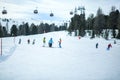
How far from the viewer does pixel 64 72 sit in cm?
1028

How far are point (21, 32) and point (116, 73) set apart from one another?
122435mm

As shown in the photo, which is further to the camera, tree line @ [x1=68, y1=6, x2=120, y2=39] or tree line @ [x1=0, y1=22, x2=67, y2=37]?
tree line @ [x1=0, y1=22, x2=67, y2=37]

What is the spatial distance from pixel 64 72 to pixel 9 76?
118 inches

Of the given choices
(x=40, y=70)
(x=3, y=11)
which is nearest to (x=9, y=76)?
(x=40, y=70)

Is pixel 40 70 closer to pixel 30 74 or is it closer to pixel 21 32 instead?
pixel 30 74

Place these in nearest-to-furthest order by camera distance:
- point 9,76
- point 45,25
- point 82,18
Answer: point 9,76, point 82,18, point 45,25

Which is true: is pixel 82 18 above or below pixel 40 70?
above

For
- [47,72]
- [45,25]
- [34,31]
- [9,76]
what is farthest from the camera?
[45,25]

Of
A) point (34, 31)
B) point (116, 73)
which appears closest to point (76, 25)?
point (34, 31)

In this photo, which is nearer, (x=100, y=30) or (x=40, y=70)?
(x=40, y=70)

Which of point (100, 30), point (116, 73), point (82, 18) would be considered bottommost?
point (116, 73)

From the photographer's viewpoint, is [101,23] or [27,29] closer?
[101,23]

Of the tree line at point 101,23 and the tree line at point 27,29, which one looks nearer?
the tree line at point 101,23

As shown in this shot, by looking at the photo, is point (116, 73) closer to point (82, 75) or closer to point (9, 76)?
point (82, 75)
